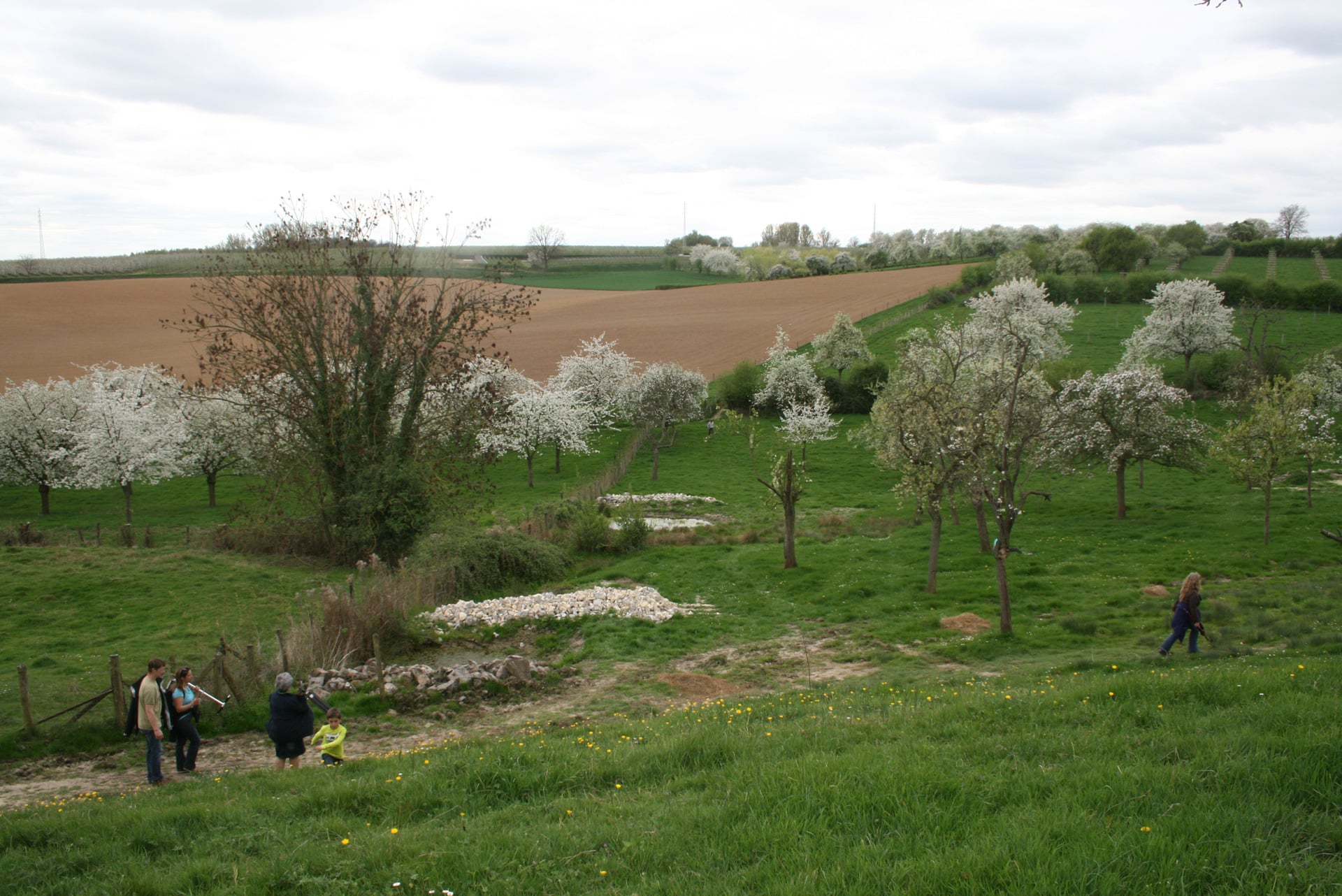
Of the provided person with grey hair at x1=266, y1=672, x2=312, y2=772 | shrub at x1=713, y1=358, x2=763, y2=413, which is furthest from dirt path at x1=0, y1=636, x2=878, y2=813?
shrub at x1=713, y1=358, x2=763, y2=413

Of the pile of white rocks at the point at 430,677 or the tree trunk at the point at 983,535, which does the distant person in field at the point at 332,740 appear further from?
the tree trunk at the point at 983,535

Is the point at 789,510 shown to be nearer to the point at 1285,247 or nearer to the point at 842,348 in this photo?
the point at 842,348

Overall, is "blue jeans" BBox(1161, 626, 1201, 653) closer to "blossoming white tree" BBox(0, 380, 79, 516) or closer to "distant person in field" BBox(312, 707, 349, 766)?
"distant person in field" BBox(312, 707, 349, 766)

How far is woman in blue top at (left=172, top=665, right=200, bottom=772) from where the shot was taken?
11.8 meters

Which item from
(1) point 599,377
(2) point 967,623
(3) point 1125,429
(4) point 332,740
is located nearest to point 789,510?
(2) point 967,623

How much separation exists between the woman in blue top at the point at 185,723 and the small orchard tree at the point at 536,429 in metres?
37.2

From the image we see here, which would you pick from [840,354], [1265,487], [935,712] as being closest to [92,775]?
[935,712]

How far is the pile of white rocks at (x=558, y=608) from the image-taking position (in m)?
21.3

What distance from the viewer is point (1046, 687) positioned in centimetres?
1109

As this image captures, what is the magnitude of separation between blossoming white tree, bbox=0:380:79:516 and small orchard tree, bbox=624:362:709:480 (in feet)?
111

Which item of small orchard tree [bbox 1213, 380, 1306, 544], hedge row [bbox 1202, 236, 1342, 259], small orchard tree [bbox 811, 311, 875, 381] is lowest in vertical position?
small orchard tree [bbox 1213, 380, 1306, 544]

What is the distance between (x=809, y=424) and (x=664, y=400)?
10.1 m

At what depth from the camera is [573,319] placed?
302ft

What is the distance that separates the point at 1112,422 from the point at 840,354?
119 ft
